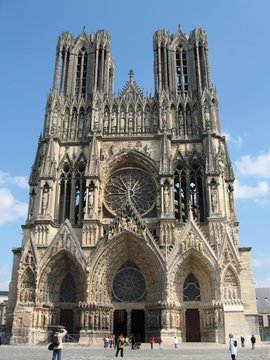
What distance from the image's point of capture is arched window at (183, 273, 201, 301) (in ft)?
86.1

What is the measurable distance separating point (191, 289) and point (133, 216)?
6.15m

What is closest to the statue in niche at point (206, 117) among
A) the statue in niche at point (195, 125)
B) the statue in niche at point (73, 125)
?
the statue in niche at point (195, 125)

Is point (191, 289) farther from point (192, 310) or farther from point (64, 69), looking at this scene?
point (64, 69)

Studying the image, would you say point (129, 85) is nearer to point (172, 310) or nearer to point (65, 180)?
point (65, 180)

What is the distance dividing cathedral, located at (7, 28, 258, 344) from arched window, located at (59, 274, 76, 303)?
7 cm

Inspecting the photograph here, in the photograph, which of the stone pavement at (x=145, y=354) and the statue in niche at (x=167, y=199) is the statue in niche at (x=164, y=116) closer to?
the statue in niche at (x=167, y=199)

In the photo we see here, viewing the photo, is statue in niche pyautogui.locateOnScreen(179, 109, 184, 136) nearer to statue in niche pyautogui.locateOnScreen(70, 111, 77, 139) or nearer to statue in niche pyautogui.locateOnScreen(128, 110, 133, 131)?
statue in niche pyautogui.locateOnScreen(128, 110, 133, 131)

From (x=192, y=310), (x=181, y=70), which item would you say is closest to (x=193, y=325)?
(x=192, y=310)

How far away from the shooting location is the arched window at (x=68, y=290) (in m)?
27.0

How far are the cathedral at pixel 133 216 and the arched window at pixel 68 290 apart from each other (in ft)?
0.24

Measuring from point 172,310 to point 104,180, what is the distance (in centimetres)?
1103

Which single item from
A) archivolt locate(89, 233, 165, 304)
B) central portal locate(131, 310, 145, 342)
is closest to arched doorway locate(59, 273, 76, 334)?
archivolt locate(89, 233, 165, 304)

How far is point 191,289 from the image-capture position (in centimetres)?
2648

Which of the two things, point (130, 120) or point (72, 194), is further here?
point (130, 120)
